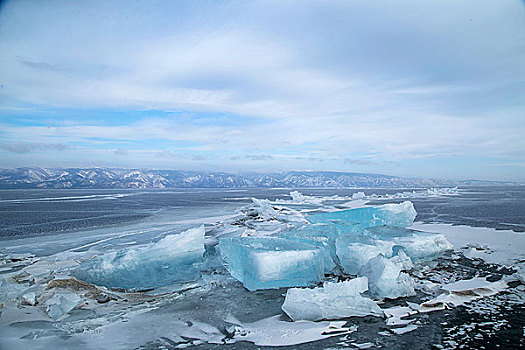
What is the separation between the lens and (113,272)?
5.63 metres

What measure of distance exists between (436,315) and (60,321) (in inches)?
191

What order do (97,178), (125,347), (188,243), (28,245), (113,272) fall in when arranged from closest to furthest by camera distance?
1. (125,347)
2. (113,272)
3. (188,243)
4. (28,245)
5. (97,178)

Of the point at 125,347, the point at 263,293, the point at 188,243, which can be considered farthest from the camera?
the point at 188,243

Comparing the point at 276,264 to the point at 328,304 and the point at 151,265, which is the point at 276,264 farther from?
the point at 151,265

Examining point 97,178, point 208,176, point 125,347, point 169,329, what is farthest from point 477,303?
point 208,176

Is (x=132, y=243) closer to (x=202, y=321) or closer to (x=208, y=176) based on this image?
(x=202, y=321)

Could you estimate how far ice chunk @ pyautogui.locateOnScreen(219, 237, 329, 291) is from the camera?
5.07 meters

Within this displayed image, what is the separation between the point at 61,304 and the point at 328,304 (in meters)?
3.65

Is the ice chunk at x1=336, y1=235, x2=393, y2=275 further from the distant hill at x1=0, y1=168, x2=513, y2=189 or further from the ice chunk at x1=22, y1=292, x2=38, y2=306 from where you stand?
the distant hill at x1=0, y1=168, x2=513, y2=189

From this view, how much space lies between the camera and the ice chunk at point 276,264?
16.6 ft

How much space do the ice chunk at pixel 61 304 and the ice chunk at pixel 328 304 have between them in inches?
114

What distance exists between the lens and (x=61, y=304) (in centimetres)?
431

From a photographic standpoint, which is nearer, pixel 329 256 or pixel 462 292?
pixel 462 292

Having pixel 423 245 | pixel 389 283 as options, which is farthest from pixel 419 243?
pixel 389 283
